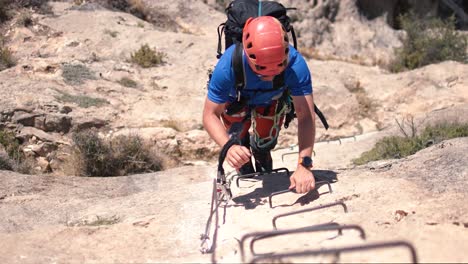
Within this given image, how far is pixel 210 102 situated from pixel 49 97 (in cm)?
→ 499

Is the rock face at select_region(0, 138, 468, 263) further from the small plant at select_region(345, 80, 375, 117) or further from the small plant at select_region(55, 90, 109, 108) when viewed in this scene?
the small plant at select_region(345, 80, 375, 117)

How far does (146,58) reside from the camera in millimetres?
10750

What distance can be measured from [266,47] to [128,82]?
656 centimetres

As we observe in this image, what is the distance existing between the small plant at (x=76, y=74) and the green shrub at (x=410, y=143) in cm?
508

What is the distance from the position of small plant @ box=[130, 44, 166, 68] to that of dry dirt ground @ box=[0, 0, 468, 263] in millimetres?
234

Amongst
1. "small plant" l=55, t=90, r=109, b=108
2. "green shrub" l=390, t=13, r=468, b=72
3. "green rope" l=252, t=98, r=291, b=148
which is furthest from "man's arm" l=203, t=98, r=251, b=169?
"green shrub" l=390, t=13, r=468, b=72

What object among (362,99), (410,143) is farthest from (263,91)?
(362,99)

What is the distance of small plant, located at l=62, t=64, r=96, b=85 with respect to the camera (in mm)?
9098

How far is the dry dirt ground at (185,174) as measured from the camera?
3.29 metres

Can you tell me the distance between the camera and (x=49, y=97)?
8055 millimetres

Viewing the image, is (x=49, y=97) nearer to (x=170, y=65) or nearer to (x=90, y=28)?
(x=170, y=65)

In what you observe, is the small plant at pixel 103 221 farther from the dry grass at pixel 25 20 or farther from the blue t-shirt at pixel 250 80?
the dry grass at pixel 25 20

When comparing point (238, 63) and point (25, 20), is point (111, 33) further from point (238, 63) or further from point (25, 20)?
point (238, 63)

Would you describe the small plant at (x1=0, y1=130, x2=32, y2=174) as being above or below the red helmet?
below
